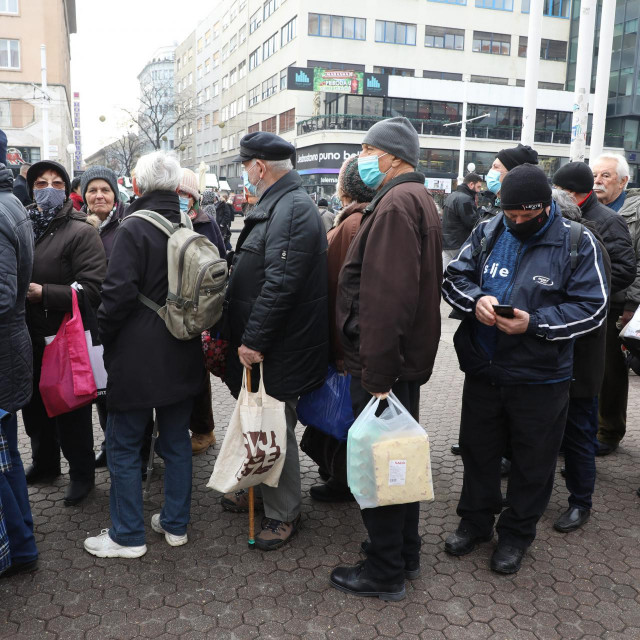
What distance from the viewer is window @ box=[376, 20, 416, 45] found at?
4975 cm

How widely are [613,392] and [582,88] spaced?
8.31 metres

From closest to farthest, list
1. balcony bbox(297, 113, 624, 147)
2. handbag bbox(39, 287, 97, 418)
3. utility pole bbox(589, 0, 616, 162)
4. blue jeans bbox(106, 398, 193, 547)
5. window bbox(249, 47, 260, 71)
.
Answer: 1. blue jeans bbox(106, 398, 193, 547)
2. handbag bbox(39, 287, 97, 418)
3. utility pole bbox(589, 0, 616, 162)
4. balcony bbox(297, 113, 624, 147)
5. window bbox(249, 47, 260, 71)

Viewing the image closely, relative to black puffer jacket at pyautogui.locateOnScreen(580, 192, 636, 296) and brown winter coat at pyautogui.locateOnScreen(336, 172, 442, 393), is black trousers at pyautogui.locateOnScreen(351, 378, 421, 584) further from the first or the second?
black puffer jacket at pyautogui.locateOnScreen(580, 192, 636, 296)

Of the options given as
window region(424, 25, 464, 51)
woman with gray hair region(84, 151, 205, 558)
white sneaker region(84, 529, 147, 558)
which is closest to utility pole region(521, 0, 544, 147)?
woman with gray hair region(84, 151, 205, 558)

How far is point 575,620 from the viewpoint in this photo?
9.50ft

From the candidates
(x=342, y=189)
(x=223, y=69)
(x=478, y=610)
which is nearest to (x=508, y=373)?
(x=478, y=610)

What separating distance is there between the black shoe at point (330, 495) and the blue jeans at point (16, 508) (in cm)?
168

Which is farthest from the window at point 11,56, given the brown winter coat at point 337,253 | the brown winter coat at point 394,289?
the brown winter coat at point 394,289

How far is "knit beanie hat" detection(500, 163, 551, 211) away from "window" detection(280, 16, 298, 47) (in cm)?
5070

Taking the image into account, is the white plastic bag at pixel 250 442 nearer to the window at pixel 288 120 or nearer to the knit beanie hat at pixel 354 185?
the knit beanie hat at pixel 354 185

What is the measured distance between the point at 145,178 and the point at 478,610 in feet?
8.76

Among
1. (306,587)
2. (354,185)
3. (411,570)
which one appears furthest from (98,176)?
(411,570)

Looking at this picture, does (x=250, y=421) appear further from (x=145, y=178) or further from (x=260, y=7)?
(x=260, y=7)

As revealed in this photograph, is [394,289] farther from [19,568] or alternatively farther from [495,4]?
[495,4]
